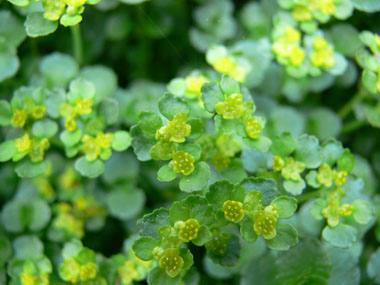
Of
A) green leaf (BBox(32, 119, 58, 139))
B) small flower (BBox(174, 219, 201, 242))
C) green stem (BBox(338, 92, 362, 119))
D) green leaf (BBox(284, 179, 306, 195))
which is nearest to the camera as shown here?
small flower (BBox(174, 219, 201, 242))

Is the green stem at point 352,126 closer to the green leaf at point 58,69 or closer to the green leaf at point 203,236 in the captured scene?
the green leaf at point 203,236

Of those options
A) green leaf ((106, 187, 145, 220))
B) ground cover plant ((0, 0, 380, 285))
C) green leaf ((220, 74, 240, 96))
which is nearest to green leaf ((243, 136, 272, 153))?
ground cover plant ((0, 0, 380, 285))

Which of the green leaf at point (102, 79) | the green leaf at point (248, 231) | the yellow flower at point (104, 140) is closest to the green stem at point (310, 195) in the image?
the green leaf at point (248, 231)

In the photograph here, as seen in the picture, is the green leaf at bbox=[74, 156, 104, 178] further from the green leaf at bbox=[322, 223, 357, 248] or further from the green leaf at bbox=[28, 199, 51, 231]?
the green leaf at bbox=[322, 223, 357, 248]

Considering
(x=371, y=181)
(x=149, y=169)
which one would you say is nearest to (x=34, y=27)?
(x=149, y=169)

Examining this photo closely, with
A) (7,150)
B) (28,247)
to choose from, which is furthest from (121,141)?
(28,247)

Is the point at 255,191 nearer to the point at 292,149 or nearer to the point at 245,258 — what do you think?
the point at 292,149

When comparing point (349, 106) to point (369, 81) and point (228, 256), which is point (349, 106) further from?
point (228, 256)
